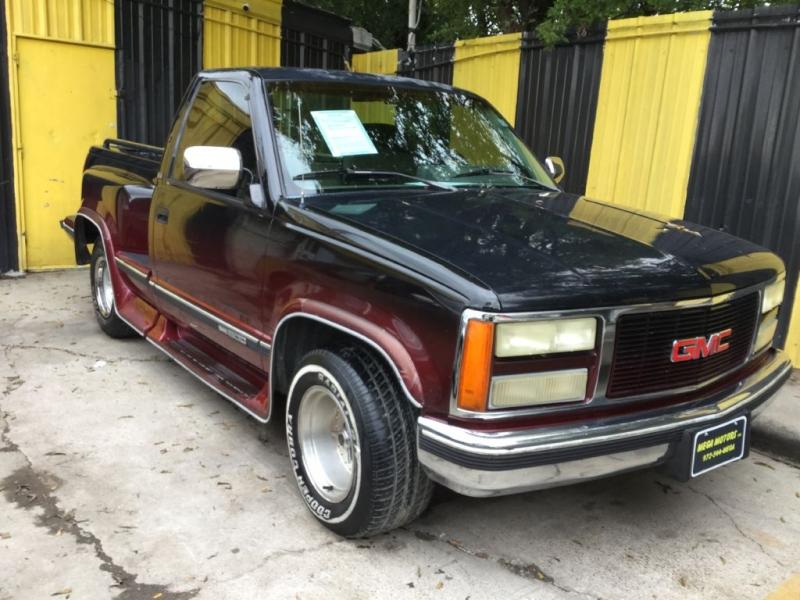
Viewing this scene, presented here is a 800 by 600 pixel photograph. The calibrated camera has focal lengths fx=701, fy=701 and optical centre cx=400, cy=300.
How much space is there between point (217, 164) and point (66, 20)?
17.6ft

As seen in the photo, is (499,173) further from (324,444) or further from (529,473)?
(529,473)

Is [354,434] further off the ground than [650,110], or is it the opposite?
[650,110]

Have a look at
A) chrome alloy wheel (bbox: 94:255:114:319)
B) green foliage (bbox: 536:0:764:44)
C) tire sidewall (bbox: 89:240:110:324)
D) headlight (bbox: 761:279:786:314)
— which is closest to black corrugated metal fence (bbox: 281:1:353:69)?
green foliage (bbox: 536:0:764:44)

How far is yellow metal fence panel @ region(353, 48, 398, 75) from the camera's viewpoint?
9.45 metres

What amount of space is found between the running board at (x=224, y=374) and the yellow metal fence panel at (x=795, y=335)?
3.92 meters

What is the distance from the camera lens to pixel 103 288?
18.5 feet

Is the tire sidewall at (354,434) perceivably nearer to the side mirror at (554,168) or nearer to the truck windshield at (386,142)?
the truck windshield at (386,142)

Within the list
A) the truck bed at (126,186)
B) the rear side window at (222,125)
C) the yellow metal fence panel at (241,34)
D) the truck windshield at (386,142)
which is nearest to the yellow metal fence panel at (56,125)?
the yellow metal fence panel at (241,34)

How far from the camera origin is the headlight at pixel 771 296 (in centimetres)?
310

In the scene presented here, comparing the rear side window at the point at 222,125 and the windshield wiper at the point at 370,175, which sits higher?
the rear side window at the point at 222,125

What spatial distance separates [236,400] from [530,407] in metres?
1.67

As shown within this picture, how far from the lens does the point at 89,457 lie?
3.71m

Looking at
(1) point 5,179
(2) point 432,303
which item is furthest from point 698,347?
(1) point 5,179

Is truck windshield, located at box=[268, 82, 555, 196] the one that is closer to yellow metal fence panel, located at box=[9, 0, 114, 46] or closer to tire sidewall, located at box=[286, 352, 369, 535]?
tire sidewall, located at box=[286, 352, 369, 535]
